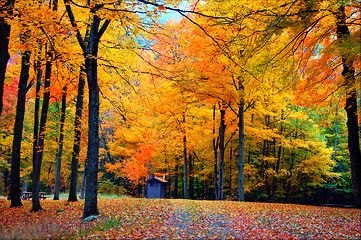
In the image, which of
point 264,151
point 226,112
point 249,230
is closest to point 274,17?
point 249,230

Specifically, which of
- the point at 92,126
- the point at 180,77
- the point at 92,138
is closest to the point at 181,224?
the point at 92,138

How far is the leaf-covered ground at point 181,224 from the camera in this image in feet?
17.3

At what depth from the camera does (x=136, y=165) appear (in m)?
19.8

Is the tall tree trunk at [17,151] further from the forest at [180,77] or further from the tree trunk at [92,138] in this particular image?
the tree trunk at [92,138]

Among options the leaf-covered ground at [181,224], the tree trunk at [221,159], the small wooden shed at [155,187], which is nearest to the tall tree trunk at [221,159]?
the tree trunk at [221,159]

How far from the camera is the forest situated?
5957mm

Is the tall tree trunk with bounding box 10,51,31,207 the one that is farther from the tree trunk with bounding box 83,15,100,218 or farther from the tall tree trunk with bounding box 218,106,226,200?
the tall tree trunk with bounding box 218,106,226,200

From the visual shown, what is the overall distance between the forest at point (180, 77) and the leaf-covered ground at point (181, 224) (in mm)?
1022

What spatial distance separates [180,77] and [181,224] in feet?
15.2

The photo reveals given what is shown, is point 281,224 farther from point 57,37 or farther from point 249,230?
point 57,37

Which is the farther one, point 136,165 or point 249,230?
point 136,165

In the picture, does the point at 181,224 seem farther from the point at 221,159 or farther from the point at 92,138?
the point at 221,159

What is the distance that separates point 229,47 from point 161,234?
4945 millimetres

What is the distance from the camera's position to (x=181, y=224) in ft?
20.6
